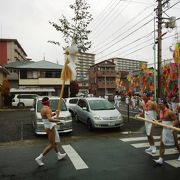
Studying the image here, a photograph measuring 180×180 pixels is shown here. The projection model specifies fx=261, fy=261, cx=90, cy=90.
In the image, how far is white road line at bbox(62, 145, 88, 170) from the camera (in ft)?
24.0

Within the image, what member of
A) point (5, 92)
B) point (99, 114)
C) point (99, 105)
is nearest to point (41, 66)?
point (5, 92)

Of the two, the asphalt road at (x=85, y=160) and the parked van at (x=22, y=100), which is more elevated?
the parked van at (x=22, y=100)

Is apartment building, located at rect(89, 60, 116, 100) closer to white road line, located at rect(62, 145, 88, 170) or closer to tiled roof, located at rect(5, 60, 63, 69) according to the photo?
tiled roof, located at rect(5, 60, 63, 69)

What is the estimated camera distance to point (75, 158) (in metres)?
8.16

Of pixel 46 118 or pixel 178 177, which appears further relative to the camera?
pixel 46 118

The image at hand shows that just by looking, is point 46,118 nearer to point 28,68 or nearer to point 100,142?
point 100,142

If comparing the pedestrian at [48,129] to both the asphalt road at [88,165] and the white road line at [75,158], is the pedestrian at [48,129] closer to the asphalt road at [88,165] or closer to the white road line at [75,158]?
the asphalt road at [88,165]

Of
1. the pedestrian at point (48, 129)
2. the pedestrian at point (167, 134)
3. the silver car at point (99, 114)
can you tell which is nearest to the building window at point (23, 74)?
the silver car at point (99, 114)

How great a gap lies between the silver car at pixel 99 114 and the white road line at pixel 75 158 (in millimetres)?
3112

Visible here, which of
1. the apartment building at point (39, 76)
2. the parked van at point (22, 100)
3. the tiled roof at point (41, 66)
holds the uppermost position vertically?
the tiled roof at point (41, 66)

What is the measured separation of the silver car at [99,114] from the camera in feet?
41.5

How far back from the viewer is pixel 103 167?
23.7ft

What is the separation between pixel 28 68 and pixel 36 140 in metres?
32.2

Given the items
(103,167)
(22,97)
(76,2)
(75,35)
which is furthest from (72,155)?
(22,97)
